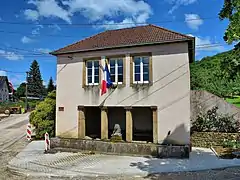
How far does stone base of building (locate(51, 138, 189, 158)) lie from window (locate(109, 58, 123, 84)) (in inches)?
159

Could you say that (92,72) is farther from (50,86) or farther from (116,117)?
(50,86)

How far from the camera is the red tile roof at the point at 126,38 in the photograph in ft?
50.1

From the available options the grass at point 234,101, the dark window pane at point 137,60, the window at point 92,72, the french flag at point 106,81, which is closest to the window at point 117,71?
the french flag at point 106,81

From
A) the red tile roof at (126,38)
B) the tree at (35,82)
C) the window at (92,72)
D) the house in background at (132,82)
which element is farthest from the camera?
the tree at (35,82)

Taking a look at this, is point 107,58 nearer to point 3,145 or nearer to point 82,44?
point 82,44

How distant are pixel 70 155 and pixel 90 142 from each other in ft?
4.82

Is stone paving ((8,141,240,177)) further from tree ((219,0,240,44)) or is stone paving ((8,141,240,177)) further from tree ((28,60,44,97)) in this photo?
tree ((28,60,44,97))

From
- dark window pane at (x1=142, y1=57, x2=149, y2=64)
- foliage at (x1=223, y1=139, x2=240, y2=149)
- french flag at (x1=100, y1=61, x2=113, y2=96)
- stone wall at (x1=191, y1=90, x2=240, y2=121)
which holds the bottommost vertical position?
foliage at (x1=223, y1=139, x2=240, y2=149)

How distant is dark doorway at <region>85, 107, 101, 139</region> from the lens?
19109mm

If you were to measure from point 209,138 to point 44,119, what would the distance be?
12690 mm

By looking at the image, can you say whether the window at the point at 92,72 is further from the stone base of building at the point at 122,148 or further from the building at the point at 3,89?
the building at the point at 3,89

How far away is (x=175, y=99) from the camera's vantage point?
575 inches

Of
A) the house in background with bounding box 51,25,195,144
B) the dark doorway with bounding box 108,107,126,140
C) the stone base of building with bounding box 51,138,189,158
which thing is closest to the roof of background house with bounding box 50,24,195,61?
the house in background with bounding box 51,25,195,144

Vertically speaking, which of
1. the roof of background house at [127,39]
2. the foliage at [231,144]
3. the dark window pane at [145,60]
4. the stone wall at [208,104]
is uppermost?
the roof of background house at [127,39]
